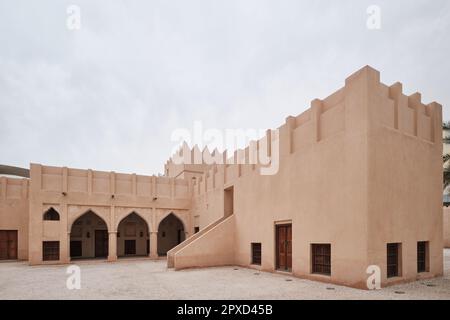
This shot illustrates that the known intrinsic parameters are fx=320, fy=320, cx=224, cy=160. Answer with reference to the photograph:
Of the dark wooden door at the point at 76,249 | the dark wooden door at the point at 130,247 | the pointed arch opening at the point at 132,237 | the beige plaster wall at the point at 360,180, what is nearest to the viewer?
the beige plaster wall at the point at 360,180

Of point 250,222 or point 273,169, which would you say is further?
point 250,222

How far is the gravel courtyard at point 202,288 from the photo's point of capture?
9320mm

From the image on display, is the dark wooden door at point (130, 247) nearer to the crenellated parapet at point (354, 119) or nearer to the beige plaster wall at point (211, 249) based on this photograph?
the beige plaster wall at point (211, 249)

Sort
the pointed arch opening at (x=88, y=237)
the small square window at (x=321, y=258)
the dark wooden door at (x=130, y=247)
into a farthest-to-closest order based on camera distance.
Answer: the dark wooden door at (x=130, y=247) < the pointed arch opening at (x=88, y=237) < the small square window at (x=321, y=258)

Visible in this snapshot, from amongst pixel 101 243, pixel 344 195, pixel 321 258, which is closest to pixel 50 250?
pixel 101 243

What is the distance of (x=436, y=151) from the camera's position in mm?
12898

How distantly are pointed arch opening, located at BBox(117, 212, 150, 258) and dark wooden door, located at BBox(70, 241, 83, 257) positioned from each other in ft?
9.87

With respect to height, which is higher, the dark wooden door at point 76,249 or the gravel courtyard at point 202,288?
the gravel courtyard at point 202,288

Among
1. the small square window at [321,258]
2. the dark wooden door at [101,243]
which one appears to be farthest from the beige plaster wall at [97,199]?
the small square window at [321,258]

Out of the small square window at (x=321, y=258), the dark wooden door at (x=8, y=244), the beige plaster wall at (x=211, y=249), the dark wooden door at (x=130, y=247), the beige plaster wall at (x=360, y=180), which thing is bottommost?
the dark wooden door at (x=130, y=247)

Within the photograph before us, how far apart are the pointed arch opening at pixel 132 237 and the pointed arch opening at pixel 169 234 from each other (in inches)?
52.4
